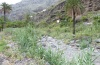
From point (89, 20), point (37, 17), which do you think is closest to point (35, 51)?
point (89, 20)

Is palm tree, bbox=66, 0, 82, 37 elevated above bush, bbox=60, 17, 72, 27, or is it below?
above

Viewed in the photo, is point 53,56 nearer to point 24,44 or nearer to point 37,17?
point 24,44

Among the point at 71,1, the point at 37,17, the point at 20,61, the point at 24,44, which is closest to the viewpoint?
the point at 20,61

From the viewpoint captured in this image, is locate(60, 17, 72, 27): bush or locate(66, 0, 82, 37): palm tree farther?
locate(60, 17, 72, 27): bush

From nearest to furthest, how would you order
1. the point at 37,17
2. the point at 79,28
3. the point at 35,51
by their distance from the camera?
the point at 35,51 → the point at 79,28 → the point at 37,17

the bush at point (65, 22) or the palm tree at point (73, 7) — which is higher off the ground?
the palm tree at point (73, 7)

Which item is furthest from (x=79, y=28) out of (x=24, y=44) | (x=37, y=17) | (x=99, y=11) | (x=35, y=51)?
(x=37, y=17)

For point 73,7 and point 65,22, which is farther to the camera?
point 65,22

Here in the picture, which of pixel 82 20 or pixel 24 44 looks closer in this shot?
pixel 24 44

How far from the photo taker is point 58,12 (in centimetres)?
12900

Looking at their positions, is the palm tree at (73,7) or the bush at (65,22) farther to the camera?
the bush at (65,22)

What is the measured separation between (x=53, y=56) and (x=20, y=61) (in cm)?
785

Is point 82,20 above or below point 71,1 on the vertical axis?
below

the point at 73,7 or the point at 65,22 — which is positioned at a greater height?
the point at 73,7
